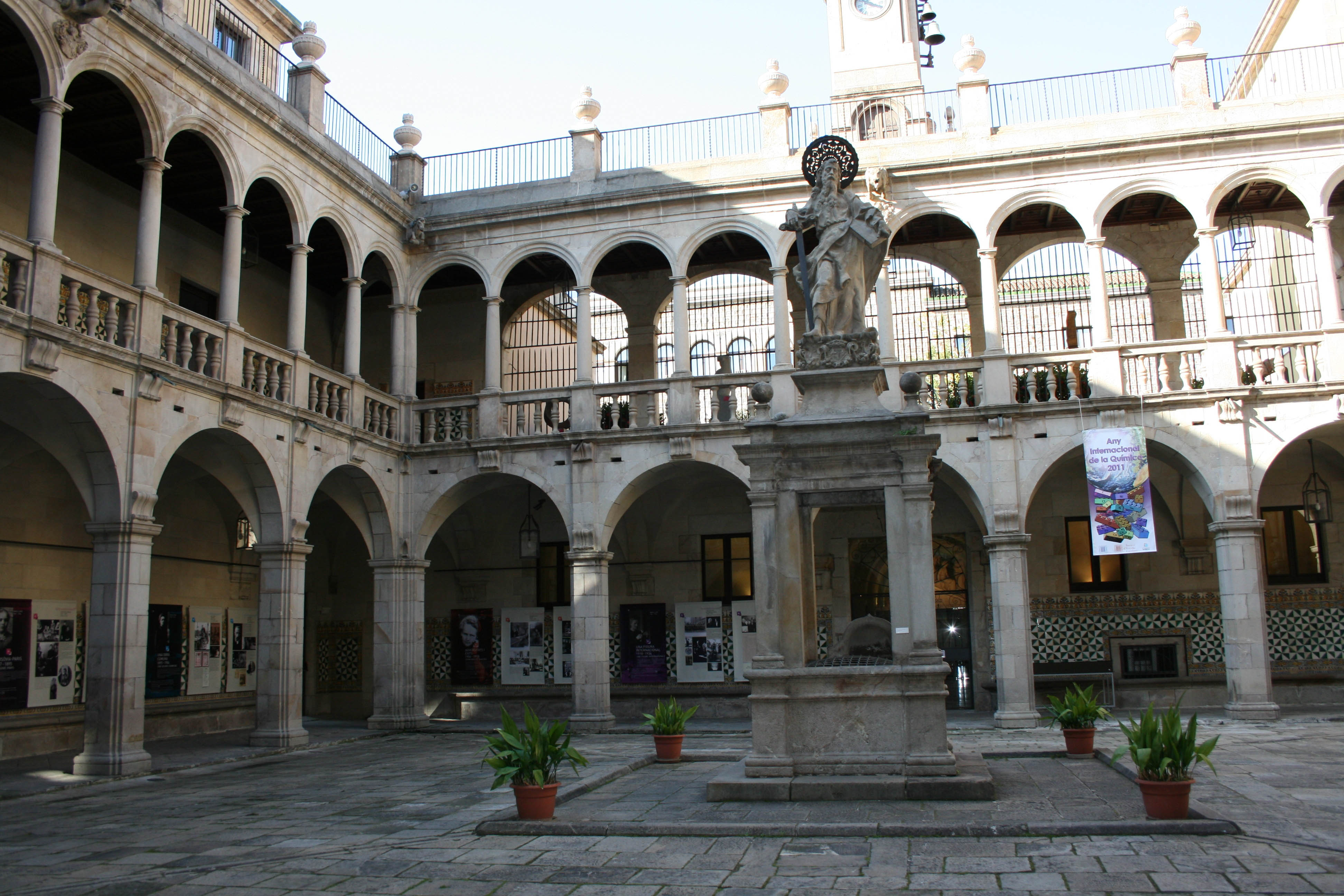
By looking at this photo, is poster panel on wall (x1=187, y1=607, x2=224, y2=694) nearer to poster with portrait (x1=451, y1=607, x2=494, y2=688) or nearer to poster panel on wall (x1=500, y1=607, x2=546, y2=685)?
poster with portrait (x1=451, y1=607, x2=494, y2=688)

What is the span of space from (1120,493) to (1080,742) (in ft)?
18.8

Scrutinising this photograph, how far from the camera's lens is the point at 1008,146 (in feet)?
57.2

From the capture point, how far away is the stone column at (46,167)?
11531mm

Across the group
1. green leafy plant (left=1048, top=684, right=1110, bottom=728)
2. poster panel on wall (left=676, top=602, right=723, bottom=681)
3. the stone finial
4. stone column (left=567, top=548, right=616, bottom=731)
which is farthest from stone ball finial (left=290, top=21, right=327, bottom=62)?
green leafy plant (left=1048, top=684, right=1110, bottom=728)

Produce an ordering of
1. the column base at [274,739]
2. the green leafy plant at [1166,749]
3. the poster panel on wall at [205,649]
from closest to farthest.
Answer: the green leafy plant at [1166,749] < the column base at [274,739] < the poster panel on wall at [205,649]

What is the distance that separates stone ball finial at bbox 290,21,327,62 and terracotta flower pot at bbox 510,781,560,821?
1325 centimetres

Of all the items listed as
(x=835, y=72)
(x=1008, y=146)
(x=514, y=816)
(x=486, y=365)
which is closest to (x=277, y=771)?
(x=514, y=816)

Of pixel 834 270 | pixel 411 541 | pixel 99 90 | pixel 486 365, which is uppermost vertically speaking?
pixel 99 90

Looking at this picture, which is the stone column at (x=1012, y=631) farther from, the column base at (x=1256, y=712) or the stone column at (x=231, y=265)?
the stone column at (x=231, y=265)

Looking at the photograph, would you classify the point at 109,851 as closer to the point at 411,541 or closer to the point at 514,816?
the point at 514,816

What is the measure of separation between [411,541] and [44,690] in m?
5.80

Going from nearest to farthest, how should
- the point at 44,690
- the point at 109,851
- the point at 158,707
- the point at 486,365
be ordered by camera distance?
the point at 109,851 < the point at 44,690 < the point at 158,707 < the point at 486,365

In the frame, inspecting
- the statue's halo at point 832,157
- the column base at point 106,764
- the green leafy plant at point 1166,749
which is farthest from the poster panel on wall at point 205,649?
the green leafy plant at point 1166,749

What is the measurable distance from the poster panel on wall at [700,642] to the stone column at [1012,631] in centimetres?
525
